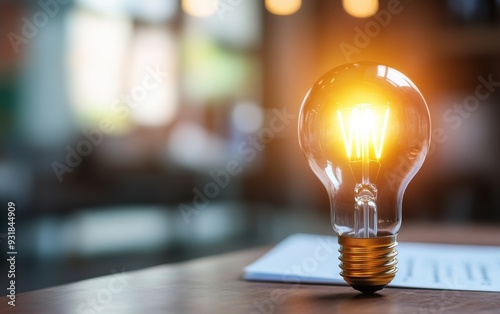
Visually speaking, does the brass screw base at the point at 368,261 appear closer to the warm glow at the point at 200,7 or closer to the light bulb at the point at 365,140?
the light bulb at the point at 365,140

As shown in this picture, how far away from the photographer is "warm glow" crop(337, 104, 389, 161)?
60 cm

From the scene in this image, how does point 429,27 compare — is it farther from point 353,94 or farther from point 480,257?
point 353,94

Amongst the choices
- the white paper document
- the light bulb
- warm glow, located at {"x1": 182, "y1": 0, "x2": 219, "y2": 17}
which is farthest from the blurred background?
the light bulb

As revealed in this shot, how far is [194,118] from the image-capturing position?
3.28 metres

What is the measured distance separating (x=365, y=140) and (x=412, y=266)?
198 mm

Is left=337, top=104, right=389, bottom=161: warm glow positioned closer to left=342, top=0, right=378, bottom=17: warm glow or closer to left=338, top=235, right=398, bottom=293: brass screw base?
left=338, top=235, right=398, bottom=293: brass screw base

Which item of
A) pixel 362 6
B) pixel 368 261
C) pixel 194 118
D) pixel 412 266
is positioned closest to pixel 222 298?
pixel 368 261

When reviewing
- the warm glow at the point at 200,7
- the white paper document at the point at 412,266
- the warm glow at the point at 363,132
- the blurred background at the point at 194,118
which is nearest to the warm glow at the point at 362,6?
the blurred background at the point at 194,118

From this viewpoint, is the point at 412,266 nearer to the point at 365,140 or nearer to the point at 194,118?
the point at 365,140

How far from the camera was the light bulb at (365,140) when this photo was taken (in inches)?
23.1

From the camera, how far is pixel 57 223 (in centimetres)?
264

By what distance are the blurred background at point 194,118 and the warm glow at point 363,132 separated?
1493 mm

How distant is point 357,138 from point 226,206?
2.93 metres

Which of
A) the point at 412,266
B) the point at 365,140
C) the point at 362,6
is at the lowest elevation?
the point at 412,266
